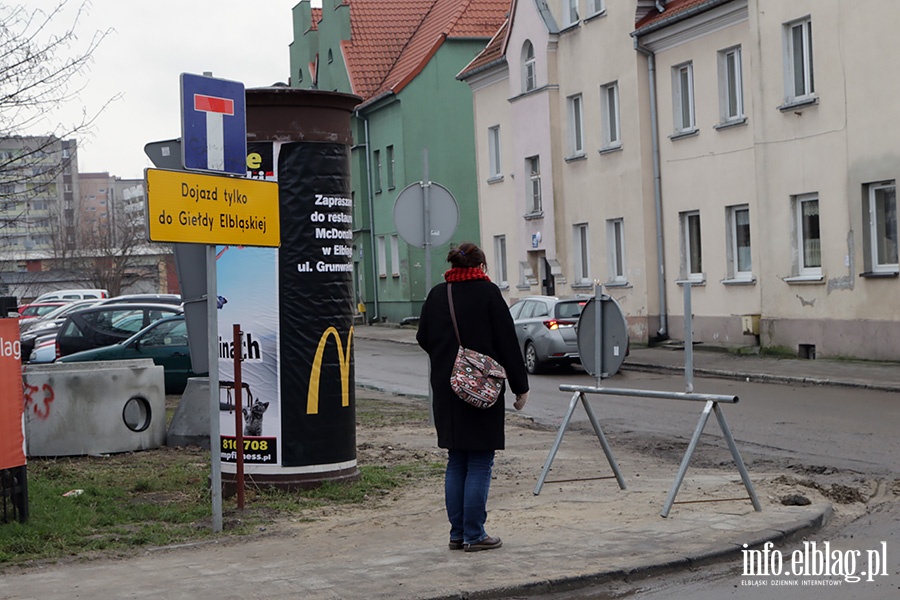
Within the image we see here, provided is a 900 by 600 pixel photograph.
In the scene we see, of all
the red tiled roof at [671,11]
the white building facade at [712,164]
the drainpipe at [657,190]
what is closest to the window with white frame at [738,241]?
the white building facade at [712,164]

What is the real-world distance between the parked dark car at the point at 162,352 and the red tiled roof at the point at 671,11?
1375 cm

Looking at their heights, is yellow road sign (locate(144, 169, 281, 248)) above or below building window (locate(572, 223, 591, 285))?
below

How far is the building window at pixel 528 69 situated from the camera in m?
35.5

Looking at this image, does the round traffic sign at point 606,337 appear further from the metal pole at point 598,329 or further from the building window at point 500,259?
the building window at point 500,259

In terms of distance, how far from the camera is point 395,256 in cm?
4866

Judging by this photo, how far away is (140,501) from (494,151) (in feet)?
99.4

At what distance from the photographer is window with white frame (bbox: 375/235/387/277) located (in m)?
49.9

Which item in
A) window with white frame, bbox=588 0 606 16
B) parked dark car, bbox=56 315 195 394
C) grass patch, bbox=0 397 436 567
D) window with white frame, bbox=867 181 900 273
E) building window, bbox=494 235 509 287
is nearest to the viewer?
grass patch, bbox=0 397 436 567

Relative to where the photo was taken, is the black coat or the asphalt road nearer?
the asphalt road

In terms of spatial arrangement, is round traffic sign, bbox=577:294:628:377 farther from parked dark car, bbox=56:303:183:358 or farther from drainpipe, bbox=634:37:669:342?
drainpipe, bbox=634:37:669:342

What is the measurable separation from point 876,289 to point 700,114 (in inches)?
287

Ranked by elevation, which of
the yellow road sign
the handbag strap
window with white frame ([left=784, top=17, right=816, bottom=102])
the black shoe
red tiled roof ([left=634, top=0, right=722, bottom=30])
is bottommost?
the black shoe

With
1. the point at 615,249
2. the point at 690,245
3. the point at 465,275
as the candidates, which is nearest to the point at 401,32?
the point at 615,249

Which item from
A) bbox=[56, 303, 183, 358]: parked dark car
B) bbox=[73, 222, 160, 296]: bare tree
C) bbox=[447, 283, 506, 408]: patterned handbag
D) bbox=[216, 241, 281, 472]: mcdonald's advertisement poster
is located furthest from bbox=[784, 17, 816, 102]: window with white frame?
bbox=[73, 222, 160, 296]: bare tree
